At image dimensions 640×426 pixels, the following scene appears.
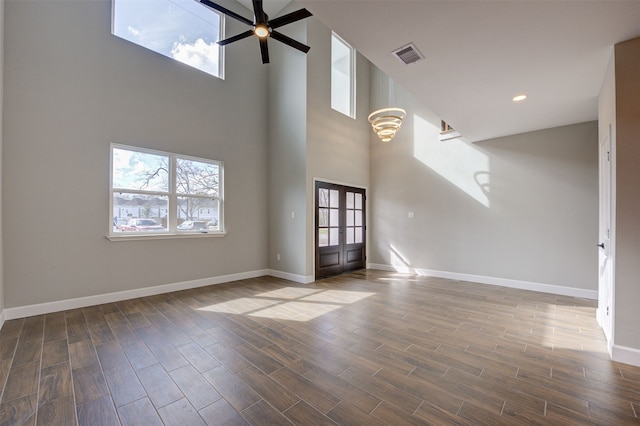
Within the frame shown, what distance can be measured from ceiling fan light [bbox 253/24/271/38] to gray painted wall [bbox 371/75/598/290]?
377 centimetres

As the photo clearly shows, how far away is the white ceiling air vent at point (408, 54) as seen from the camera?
2.53m

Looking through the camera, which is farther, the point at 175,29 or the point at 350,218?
the point at 350,218

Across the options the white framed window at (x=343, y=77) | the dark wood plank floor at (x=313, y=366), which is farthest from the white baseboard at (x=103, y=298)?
the white framed window at (x=343, y=77)

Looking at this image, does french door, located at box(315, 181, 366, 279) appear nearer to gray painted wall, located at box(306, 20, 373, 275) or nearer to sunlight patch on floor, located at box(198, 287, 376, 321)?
gray painted wall, located at box(306, 20, 373, 275)

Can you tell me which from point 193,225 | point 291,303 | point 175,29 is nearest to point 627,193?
point 291,303

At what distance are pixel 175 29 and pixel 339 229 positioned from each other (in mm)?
4987

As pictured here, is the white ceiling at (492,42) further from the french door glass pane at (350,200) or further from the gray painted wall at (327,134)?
the french door glass pane at (350,200)

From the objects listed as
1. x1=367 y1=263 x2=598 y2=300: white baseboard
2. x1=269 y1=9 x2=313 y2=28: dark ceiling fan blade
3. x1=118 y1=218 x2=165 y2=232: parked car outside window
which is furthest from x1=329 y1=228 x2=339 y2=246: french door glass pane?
x1=269 y1=9 x2=313 y2=28: dark ceiling fan blade

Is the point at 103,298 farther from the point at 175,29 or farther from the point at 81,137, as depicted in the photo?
the point at 175,29

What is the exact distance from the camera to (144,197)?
4414mm

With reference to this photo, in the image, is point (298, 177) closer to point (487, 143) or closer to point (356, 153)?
point (356, 153)

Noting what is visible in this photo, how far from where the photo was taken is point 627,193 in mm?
2381

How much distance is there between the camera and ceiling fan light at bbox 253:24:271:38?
372 cm

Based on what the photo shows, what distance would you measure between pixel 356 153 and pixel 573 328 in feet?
16.2
